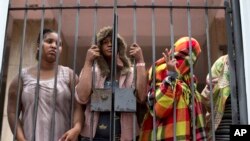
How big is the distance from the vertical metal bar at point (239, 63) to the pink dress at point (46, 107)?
103 cm

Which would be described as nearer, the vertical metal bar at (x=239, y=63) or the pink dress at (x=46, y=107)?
the vertical metal bar at (x=239, y=63)

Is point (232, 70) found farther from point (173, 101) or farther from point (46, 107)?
point (46, 107)

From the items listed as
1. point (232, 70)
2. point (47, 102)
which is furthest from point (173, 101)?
point (47, 102)

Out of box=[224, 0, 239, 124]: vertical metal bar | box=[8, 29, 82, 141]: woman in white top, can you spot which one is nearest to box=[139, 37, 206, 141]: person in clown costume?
box=[224, 0, 239, 124]: vertical metal bar

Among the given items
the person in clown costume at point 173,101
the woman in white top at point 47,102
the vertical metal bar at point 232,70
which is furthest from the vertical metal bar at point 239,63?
the woman in white top at point 47,102

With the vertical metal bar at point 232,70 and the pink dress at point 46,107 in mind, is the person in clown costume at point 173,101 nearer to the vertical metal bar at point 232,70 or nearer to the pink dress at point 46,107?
the vertical metal bar at point 232,70

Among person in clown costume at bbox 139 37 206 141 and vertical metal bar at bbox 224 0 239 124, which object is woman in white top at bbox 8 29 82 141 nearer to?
person in clown costume at bbox 139 37 206 141

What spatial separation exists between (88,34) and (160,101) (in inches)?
121

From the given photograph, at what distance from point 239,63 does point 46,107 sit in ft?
3.88

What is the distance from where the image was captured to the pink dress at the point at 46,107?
2.66m

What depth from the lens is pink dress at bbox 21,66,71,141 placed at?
2662 millimetres

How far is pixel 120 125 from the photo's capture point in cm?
262

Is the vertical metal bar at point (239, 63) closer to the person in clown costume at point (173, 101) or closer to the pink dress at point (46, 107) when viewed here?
the person in clown costume at point (173, 101)

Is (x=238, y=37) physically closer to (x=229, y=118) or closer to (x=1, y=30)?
(x=229, y=118)
